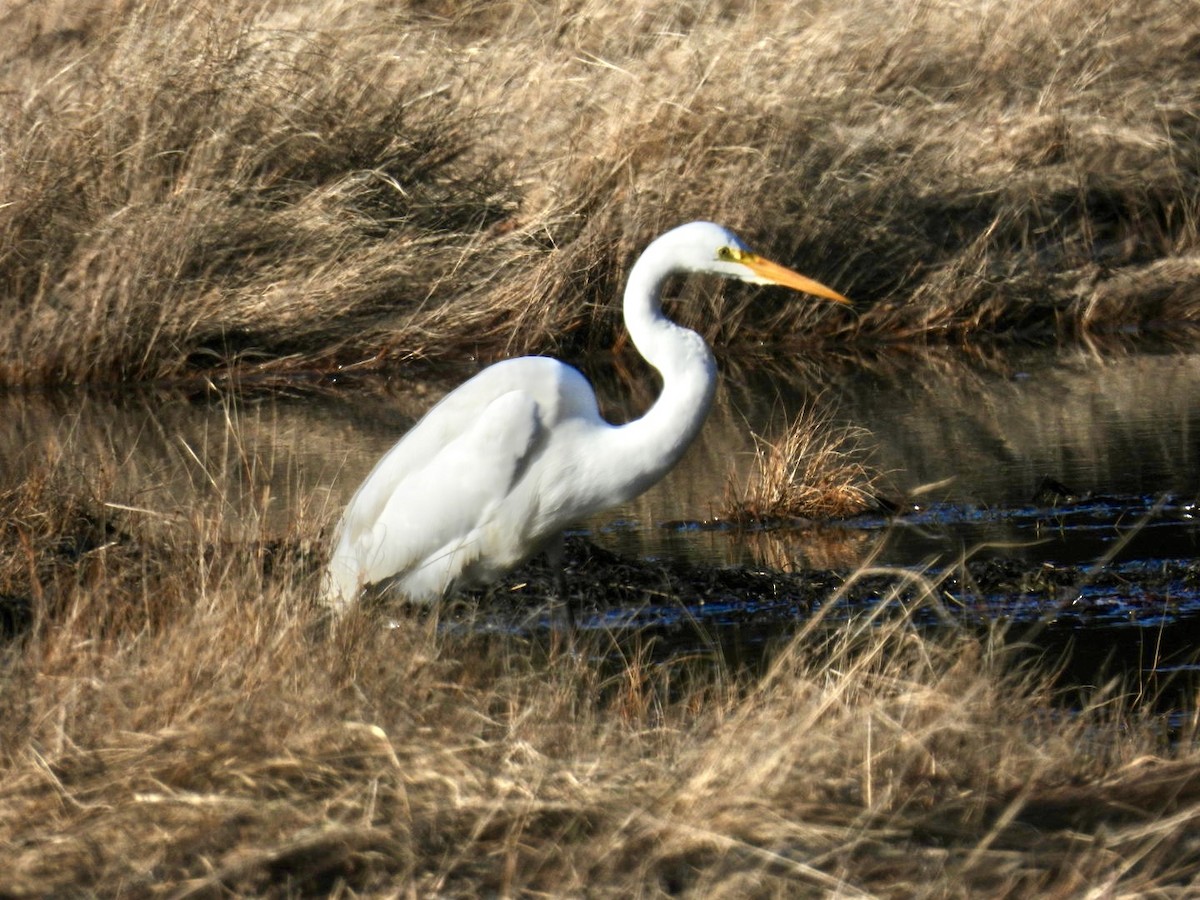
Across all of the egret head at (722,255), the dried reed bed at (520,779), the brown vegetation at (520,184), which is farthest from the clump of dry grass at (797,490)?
the dried reed bed at (520,779)

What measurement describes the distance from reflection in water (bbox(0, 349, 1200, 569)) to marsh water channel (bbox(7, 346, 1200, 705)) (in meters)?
0.02

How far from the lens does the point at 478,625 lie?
5160 millimetres

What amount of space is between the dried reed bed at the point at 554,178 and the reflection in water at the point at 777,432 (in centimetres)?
55

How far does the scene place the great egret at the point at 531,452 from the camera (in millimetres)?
4547

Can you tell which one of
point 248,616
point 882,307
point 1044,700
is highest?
point 248,616

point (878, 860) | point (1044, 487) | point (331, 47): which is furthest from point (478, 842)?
point (331, 47)

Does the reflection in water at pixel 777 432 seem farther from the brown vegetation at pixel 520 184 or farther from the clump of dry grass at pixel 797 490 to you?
the brown vegetation at pixel 520 184

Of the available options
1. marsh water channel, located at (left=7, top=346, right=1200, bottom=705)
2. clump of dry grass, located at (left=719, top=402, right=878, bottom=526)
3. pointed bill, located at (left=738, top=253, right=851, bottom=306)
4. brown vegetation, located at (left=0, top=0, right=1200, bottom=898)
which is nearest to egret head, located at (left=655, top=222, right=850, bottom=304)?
pointed bill, located at (left=738, top=253, right=851, bottom=306)

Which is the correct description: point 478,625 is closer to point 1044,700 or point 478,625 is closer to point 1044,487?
point 1044,700

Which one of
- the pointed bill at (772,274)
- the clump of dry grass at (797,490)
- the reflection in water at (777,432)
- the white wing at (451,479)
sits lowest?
the reflection in water at (777,432)

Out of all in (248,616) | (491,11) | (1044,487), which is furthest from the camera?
(491,11)

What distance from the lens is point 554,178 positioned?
1105 centimetres

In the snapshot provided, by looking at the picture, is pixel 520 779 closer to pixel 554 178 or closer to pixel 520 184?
pixel 554 178

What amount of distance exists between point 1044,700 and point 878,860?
3.75ft
